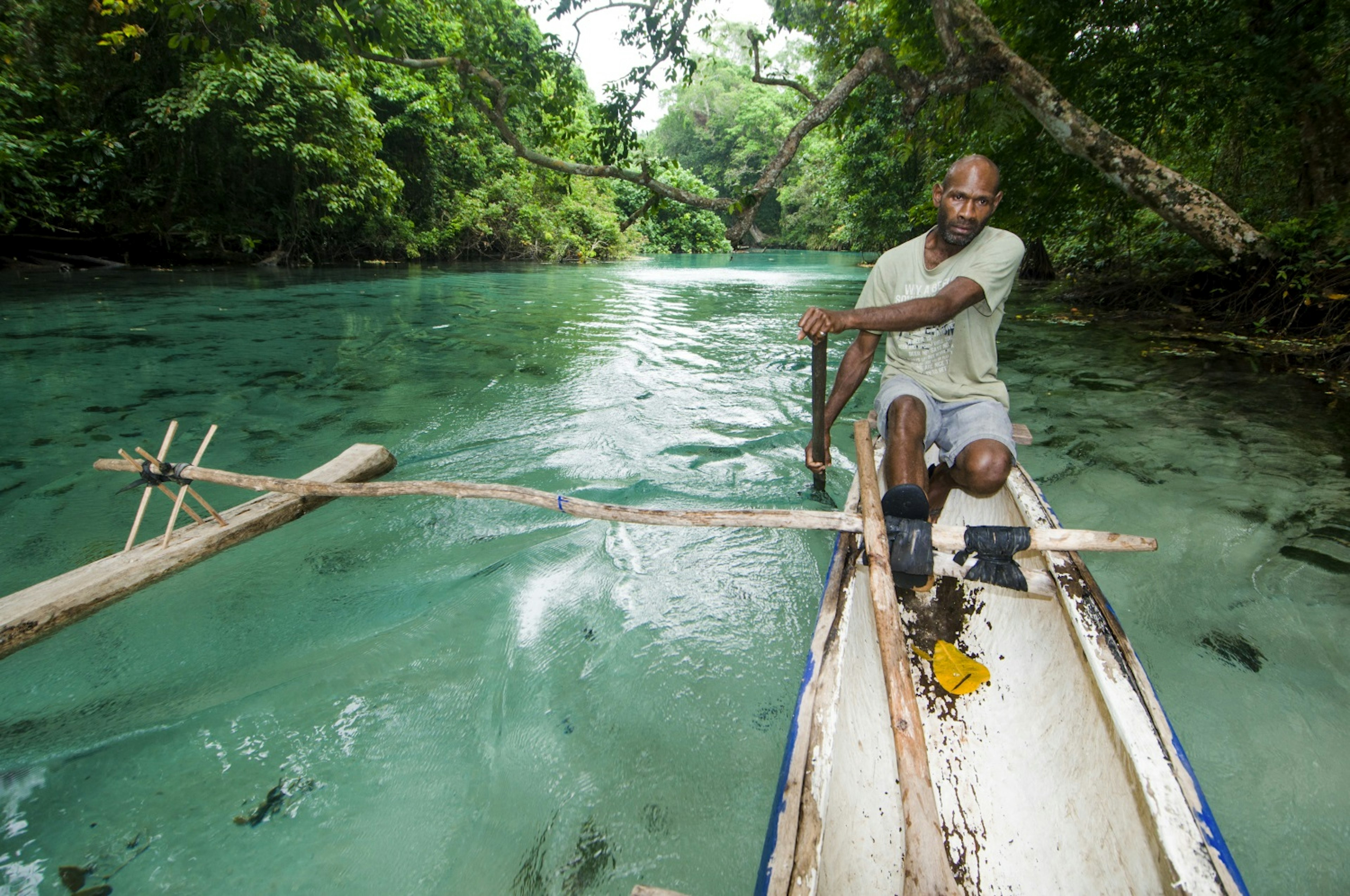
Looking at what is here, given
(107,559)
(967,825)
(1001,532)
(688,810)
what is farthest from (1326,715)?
(107,559)

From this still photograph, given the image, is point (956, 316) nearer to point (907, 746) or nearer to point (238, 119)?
point (907, 746)

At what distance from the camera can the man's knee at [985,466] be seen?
2518mm

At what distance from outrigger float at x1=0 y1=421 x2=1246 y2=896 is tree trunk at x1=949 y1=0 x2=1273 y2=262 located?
5.22 m

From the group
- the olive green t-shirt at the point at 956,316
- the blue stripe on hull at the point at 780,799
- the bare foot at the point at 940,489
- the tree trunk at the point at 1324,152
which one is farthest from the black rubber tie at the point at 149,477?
the tree trunk at the point at 1324,152

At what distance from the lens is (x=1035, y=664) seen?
211cm

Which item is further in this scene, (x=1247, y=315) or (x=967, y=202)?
(x=1247, y=315)

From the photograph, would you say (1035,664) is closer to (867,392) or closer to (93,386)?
(867,392)

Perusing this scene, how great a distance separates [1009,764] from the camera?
185cm

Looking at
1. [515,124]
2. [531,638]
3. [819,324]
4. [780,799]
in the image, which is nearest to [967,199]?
[819,324]

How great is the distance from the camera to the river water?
1729mm

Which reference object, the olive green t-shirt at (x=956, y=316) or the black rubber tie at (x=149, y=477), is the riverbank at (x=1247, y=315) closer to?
the olive green t-shirt at (x=956, y=316)

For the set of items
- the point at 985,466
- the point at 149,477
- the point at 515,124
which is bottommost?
the point at 149,477

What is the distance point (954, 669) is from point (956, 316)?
1523 millimetres

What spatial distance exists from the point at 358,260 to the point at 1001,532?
2270cm
